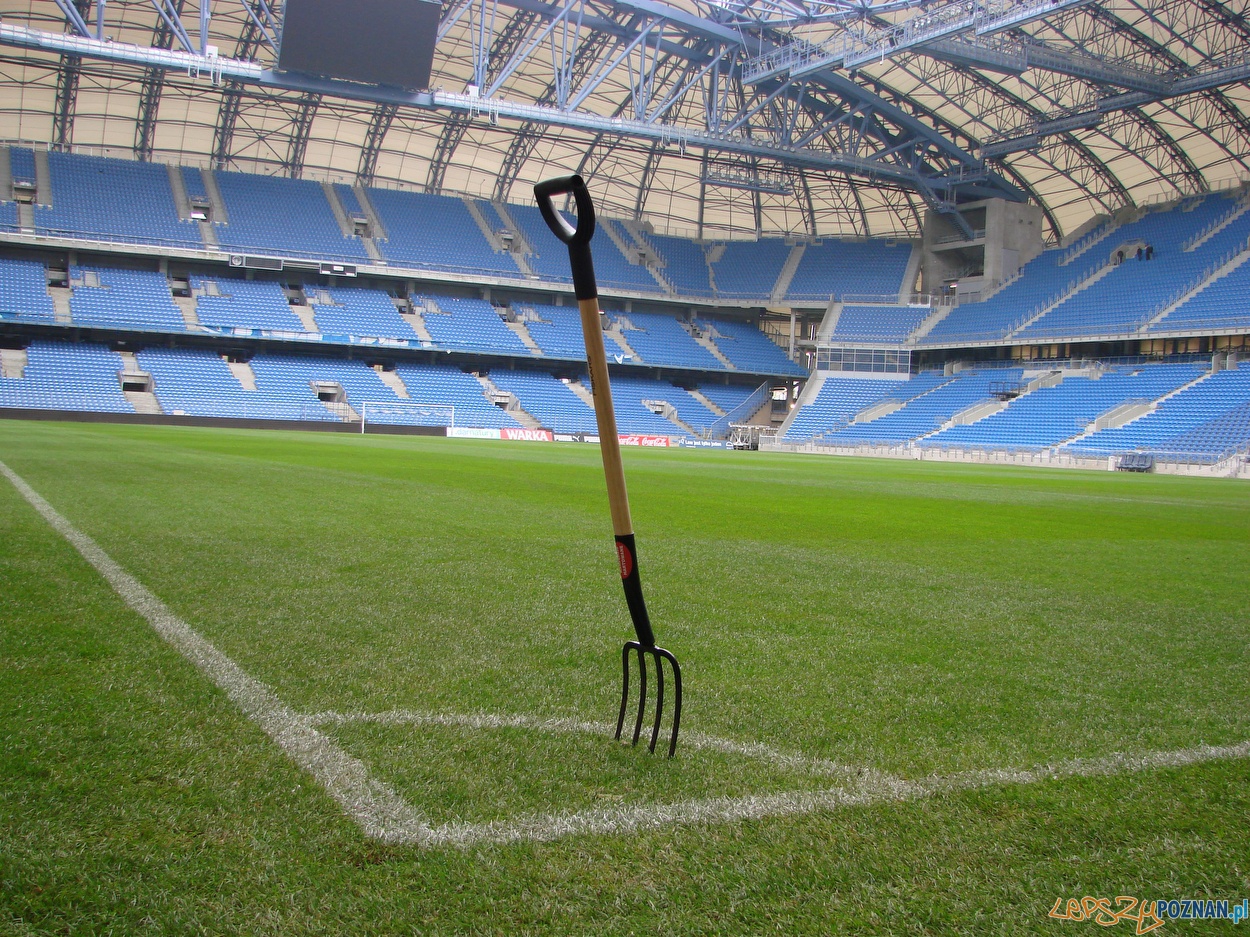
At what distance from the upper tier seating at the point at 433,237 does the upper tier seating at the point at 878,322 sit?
2068 centimetres

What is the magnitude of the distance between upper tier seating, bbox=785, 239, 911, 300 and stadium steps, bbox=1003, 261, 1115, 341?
9.63 meters

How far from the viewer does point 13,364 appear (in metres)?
42.3

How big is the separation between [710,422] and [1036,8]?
31236 mm

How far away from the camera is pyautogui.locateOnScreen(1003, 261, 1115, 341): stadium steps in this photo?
49000mm

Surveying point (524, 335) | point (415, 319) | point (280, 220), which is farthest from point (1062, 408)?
point (280, 220)

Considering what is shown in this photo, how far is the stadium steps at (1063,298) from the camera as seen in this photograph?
49000mm

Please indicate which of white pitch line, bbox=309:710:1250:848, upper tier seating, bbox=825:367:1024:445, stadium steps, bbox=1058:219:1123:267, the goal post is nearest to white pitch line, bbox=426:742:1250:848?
white pitch line, bbox=309:710:1250:848

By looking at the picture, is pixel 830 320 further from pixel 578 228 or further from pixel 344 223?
pixel 578 228

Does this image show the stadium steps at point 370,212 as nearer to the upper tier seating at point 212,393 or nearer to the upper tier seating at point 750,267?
the upper tier seating at point 212,393

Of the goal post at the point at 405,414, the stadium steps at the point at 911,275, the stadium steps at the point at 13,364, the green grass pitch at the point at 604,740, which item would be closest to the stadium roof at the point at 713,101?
the stadium steps at the point at 911,275

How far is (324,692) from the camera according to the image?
3217 mm

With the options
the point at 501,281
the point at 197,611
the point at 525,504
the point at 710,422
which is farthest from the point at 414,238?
the point at 197,611

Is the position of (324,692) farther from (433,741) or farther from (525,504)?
(525,504)

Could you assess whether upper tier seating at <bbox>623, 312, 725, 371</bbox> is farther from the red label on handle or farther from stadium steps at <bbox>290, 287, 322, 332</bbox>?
the red label on handle
